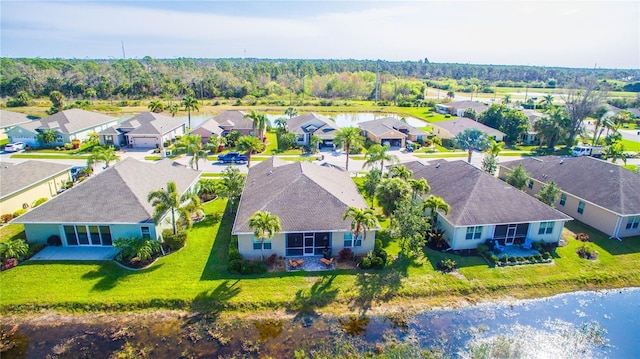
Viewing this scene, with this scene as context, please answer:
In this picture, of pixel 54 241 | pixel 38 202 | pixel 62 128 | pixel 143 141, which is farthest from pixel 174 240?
pixel 62 128

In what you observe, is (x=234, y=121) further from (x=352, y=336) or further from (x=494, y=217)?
(x=352, y=336)

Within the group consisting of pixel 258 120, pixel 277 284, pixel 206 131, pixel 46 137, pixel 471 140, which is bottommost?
pixel 277 284

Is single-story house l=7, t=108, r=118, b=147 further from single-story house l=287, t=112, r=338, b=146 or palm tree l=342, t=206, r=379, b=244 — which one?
palm tree l=342, t=206, r=379, b=244

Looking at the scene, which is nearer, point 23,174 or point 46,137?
point 23,174

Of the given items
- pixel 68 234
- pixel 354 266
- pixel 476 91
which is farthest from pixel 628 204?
pixel 476 91

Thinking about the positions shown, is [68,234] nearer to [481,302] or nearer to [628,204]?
[481,302]
